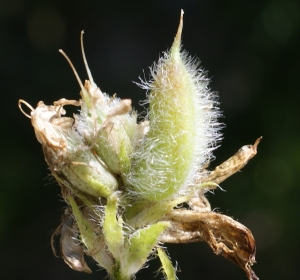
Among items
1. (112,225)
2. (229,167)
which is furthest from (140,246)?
(229,167)

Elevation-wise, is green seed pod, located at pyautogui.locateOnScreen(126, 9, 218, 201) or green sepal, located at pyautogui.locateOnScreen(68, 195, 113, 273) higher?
green seed pod, located at pyautogui.locateOnScreen(126, 9, 218, 201)

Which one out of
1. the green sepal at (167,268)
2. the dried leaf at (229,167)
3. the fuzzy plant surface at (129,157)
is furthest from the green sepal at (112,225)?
the dried leaf at (229,167)

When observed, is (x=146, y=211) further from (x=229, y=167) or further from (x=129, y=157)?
(x=229, y=167)

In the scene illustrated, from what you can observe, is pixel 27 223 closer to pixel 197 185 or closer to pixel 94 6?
pixel 94 6

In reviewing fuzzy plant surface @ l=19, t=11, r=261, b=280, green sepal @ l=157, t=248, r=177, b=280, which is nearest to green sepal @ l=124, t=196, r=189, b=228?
fuzzy plant surface @ l=19, t=11, r=261, b=280

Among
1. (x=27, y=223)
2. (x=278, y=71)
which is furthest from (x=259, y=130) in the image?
(x=27, y=223)

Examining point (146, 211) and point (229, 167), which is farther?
point (229, 167)

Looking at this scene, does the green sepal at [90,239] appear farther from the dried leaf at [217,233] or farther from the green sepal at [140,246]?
the dried leaf at [217,233]

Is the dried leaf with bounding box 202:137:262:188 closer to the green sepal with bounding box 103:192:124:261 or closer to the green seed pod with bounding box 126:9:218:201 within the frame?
the green seed pod with bounding box 126:9:218:201
